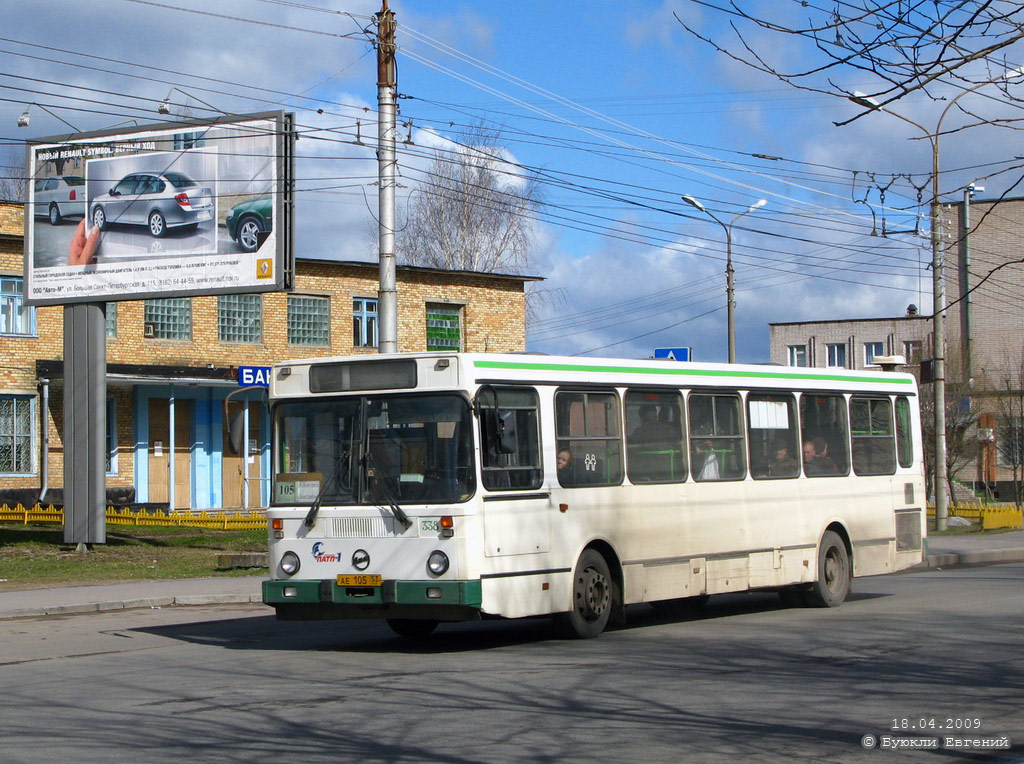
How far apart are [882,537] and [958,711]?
27.9 ft

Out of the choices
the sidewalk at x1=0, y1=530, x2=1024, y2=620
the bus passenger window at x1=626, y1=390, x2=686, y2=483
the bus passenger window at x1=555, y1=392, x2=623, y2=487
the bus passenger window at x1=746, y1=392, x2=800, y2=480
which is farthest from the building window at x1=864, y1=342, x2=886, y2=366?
the bus passenger window at x1=555, y1=392, x2=623, y2=487

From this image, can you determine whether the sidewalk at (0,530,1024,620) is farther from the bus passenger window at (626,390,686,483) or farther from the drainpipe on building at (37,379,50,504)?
the drainpipe on building at (37,379,50,504)

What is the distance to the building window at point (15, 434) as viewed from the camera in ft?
115

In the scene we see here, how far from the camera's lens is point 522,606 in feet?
38.8

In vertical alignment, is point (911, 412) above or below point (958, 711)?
above

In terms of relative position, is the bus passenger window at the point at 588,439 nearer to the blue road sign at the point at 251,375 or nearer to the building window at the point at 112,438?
the blue road sign at the point at 251,375

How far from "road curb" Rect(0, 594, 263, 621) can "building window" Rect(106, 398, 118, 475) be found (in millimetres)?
19169

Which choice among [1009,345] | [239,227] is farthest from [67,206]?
[1009,345]

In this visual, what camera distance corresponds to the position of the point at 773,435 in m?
15.3

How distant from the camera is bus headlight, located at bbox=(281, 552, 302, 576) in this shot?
1218 cm

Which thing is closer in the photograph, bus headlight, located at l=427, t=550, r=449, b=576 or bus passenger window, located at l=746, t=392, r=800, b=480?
bus headlight, located at l=427, t=550, r=449, b=576

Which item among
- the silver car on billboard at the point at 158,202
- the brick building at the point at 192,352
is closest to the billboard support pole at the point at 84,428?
the silver car on billboard at the point at 158,202

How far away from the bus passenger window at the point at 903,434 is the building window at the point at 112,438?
2462 centimetres

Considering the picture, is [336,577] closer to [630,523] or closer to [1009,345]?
[630,523]
